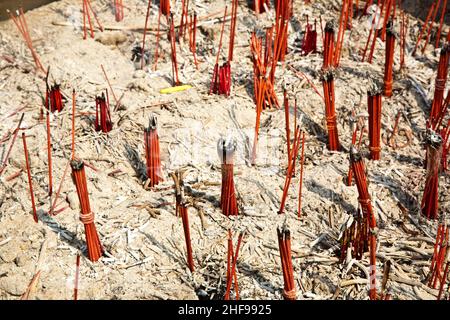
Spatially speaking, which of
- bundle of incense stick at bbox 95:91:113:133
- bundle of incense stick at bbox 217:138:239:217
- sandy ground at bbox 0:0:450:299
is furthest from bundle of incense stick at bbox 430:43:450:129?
bundle of incense stick at bbox 95:91:113:133

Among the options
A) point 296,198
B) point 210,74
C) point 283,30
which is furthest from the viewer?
point 210,74

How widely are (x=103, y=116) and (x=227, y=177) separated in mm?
833

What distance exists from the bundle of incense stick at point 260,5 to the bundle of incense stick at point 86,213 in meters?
2.05

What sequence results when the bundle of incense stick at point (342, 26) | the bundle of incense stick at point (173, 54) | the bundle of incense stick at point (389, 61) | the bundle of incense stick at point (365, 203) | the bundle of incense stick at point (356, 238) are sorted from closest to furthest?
the bundle of incense stick at point (365, 203) → the bundle of incense stick at point (356, 238) → the bundle of incense stick at point (389, 61) → the bundle of incense stick at point (173, 54) → the bundle of incense stick at point (342, 26)

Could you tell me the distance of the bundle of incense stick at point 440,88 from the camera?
319 cm

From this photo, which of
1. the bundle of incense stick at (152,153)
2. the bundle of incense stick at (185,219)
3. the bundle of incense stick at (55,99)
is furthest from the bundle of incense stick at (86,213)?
the bundle of incense stick at (55,99)

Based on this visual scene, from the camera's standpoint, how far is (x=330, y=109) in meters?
3.13

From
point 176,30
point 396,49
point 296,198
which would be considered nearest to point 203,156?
point 296,198

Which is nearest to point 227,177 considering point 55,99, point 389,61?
point 55,99

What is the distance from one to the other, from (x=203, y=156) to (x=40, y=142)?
0.84 meters

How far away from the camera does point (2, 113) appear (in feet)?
11.1

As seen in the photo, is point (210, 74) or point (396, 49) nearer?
point (210, 74)

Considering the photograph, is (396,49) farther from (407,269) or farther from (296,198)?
(407,269)

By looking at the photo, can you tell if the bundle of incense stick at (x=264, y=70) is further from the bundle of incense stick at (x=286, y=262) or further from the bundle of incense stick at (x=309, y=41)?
the bundle of incense stick at (x=286, y=262)
